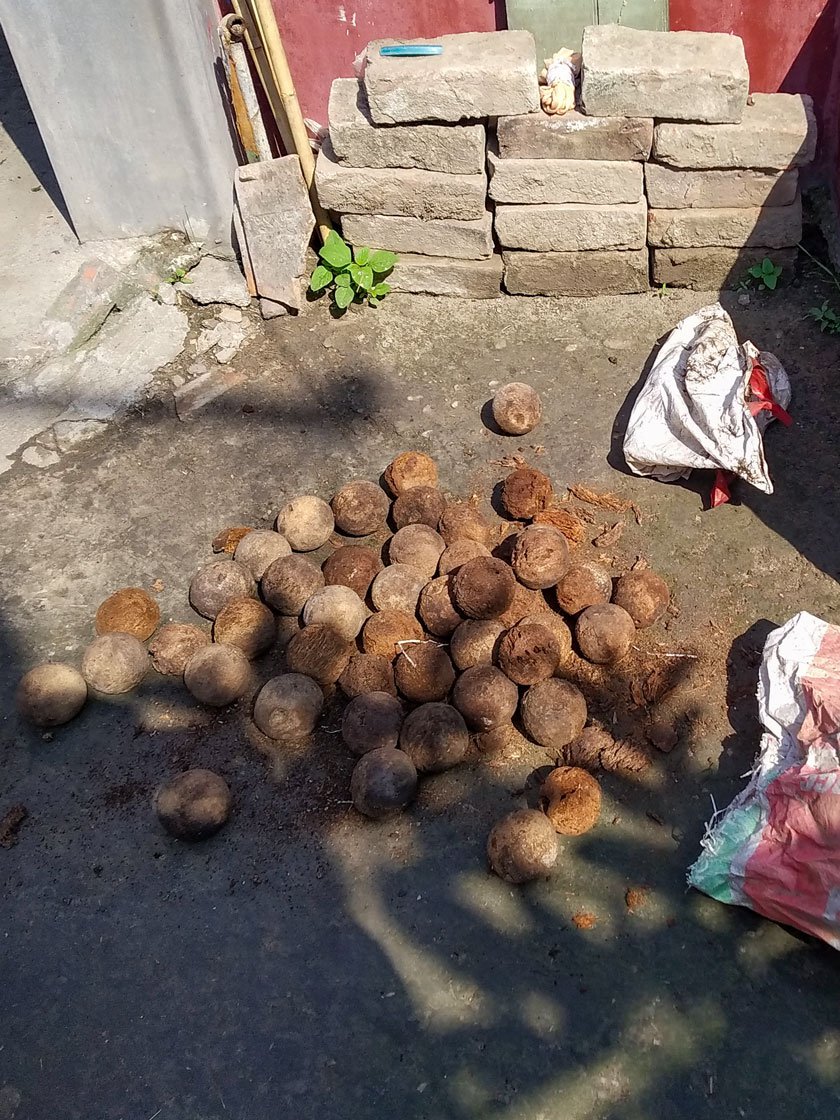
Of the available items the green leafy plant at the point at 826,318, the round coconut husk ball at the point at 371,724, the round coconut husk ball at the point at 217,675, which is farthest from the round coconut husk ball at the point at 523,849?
the green leafy plant at the point at 826,318

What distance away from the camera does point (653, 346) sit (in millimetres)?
6359

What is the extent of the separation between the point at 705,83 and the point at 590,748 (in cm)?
433

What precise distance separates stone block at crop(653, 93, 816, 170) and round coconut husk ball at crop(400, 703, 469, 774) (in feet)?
13.7

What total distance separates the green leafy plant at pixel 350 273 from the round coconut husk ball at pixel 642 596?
327cm

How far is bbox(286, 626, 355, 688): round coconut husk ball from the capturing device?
4629 mm

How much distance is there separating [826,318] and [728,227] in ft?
3.06

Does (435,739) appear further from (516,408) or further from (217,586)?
(516,408)

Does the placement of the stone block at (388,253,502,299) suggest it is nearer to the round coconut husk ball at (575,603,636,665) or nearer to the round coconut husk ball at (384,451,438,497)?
the round coconut husk ball at (384,451,438,497)

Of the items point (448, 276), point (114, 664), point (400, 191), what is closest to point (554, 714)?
point (114, 664)

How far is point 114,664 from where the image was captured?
15.7 ft

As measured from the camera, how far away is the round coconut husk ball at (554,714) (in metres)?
4.30

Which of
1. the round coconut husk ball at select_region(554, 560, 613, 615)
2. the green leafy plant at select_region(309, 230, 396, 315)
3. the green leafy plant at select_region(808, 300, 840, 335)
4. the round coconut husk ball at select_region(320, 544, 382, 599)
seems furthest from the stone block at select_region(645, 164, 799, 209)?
the round coconut husk ball at select_region(320, 544, 382, 599)

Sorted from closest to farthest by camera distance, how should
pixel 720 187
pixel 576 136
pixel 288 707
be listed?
pixel 288 707, pixel 576 136, pixel 720 187

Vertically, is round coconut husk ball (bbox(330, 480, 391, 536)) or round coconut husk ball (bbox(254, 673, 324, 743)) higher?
round coconut husk ball (bbox(330, 480, 391, 536))
